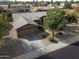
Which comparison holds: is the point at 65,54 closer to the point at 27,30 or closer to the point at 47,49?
the point at 47,49

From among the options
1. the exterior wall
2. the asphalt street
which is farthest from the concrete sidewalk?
the exterior wall

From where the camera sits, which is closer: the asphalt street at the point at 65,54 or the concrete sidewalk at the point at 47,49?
the concrete sidewalk at the point at 47,49

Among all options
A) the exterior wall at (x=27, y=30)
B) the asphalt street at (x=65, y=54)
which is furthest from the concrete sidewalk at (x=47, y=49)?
the exterior wall at (x=27, y=30)

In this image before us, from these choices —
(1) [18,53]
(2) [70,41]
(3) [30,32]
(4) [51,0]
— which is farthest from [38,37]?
(4) [51,0]

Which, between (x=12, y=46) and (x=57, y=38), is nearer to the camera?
(x=12, y=46)

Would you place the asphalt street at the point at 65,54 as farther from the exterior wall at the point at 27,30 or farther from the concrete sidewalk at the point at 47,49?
the exterior wall at the point at 27,30

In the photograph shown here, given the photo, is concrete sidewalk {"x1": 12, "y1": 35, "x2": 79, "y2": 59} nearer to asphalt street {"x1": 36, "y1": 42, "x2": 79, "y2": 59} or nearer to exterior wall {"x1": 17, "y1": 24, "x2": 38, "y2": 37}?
asphalt street {"x1": 36, "y1": 42, "x2": 79, "y2": 59}

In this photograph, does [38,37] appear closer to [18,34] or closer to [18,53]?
[18,34]

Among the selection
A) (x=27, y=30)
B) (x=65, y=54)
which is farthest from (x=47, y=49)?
(x=27, y=30)
